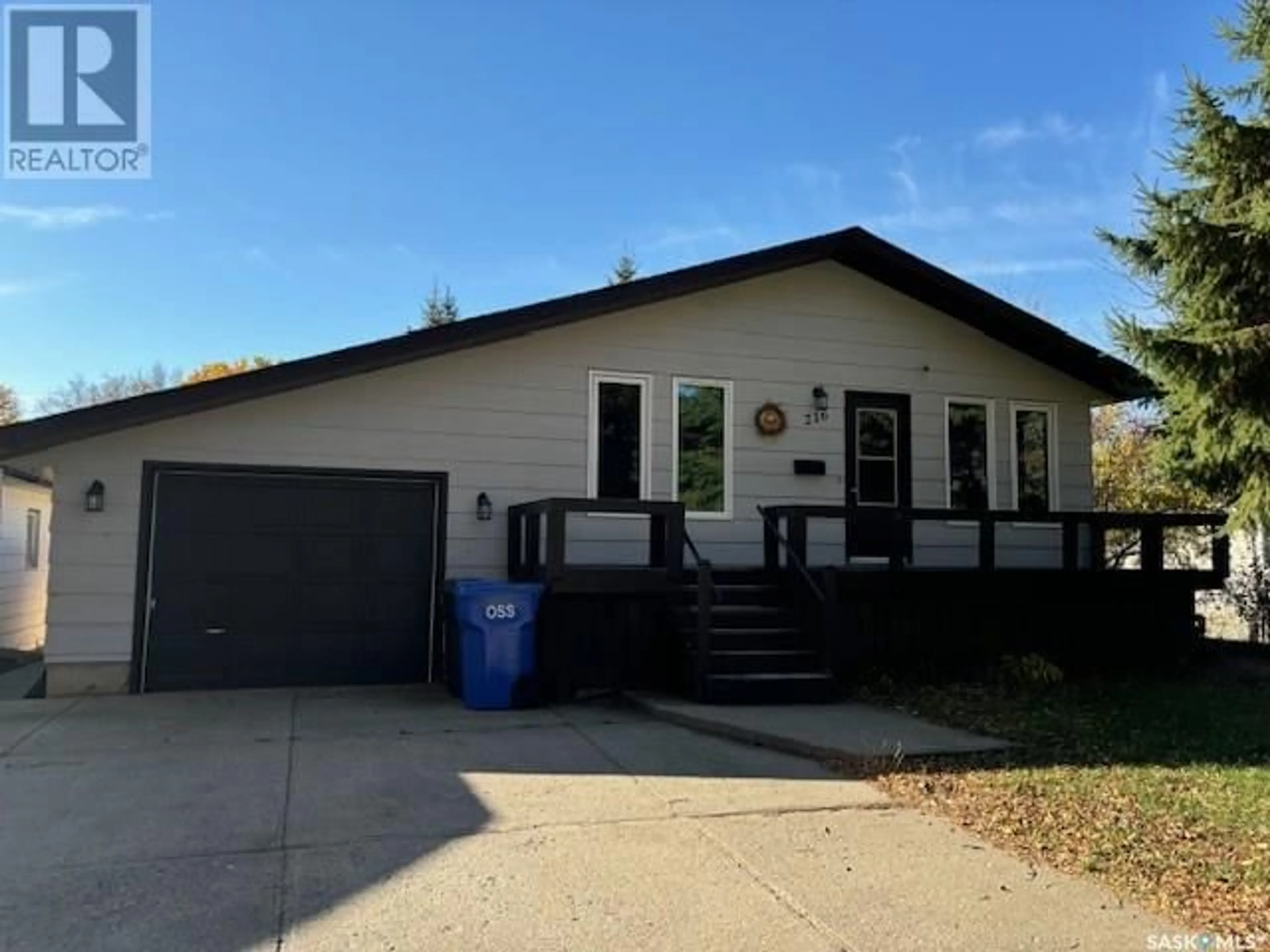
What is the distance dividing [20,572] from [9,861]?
12.6 metres

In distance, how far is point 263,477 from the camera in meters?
9.45

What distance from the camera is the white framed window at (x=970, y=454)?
38.5ft

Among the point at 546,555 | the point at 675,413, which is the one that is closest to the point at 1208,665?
the point at 675,413

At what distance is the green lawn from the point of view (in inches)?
165

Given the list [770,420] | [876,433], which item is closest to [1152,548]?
[876,433]

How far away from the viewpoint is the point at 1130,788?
5566 mm

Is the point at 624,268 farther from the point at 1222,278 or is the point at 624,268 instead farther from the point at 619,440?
the point at 1222,278

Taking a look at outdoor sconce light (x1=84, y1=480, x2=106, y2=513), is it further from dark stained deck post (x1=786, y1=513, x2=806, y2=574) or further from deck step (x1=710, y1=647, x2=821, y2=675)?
dark stained deck post (x1=786, y1=513, x2=806, y2=574)

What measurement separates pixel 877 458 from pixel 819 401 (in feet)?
3.43

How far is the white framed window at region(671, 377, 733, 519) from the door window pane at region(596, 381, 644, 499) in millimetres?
383

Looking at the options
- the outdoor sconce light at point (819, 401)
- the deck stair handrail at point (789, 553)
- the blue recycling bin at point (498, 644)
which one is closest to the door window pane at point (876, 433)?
the outdoor sconce light at point (819, 401)

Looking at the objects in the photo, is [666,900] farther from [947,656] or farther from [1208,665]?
[1208,665]

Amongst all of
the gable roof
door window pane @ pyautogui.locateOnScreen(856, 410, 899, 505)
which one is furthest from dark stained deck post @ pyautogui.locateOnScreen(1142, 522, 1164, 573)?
door window pane @ pyautogui.locateOnScreen(856, 410, 899, 505)

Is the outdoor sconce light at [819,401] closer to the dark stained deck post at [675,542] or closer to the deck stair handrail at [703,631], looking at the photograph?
the dark stained deck post at [675,542]
